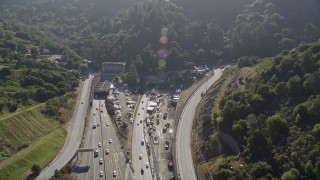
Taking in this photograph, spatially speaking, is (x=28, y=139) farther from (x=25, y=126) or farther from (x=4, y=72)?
(x=4, y=72)

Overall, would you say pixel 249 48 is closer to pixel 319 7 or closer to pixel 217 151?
pixel 319 7

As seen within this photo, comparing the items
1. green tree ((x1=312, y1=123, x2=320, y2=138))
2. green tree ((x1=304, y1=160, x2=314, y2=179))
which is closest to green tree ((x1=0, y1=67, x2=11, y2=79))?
green tree ((x1=312, y1=123, x2=320, y2=138))

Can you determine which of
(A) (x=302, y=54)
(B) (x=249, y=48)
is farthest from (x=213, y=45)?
(A) (x=302, y=54)

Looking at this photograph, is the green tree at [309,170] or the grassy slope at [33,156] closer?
the green tree at [309,170]

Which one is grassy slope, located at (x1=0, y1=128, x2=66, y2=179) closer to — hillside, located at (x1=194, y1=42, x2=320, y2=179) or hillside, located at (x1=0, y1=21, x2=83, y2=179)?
hillside, located at (x1=0, y1=21, x2=83, y2=179)

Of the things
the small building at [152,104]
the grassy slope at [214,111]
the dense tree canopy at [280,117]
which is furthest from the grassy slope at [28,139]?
the dense tree canopy at [280,117]

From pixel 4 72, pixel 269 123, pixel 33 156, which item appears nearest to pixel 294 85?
pixel 269 123

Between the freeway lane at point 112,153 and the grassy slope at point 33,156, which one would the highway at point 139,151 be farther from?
the grassy slope at point 33,156
